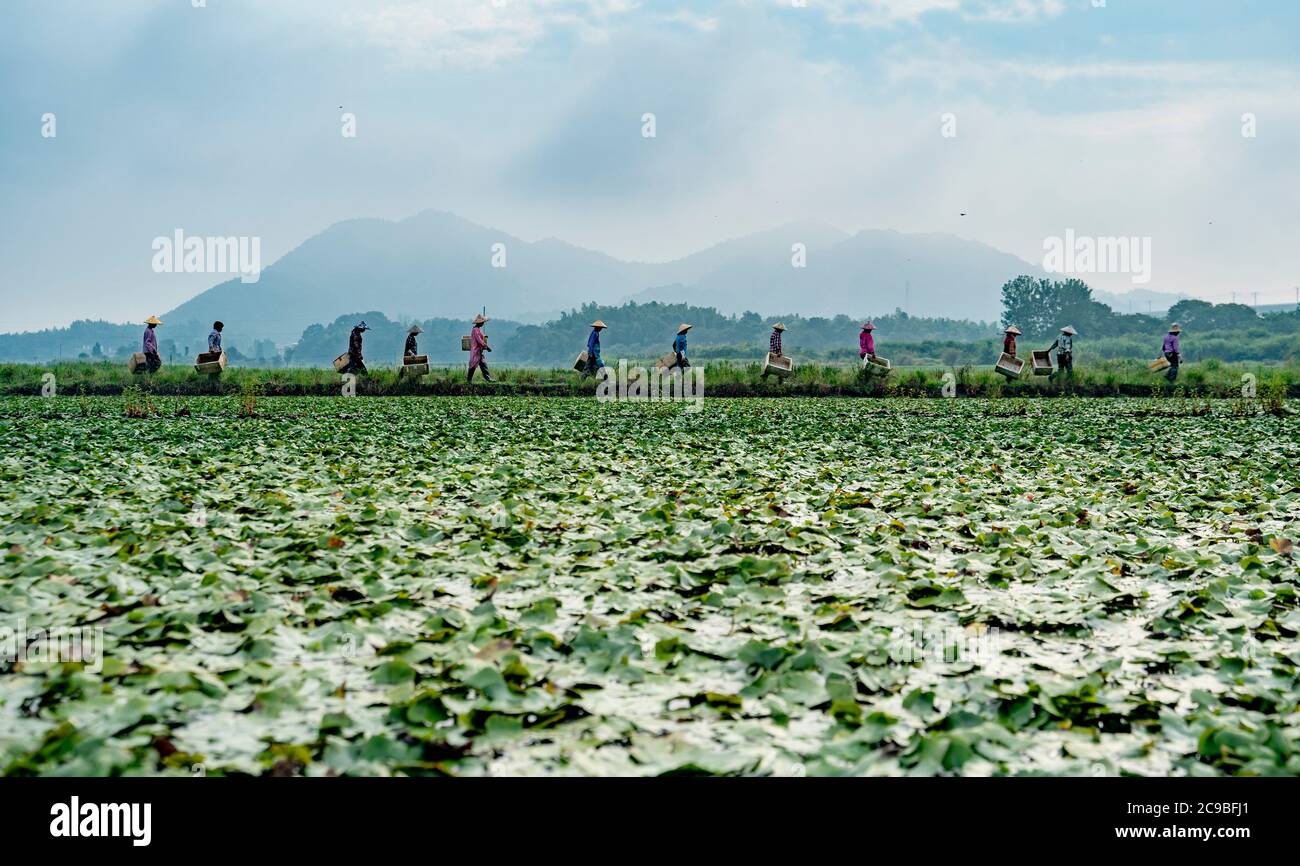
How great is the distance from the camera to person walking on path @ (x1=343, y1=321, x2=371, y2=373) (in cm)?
2208

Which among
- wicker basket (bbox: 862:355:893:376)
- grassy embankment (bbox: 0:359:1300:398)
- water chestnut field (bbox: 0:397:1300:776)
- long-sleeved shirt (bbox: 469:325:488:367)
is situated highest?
long-sleeved shirt (bbox: 469:325:488:367)

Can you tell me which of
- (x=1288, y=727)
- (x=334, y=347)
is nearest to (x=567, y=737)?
(x=1288, y=727)

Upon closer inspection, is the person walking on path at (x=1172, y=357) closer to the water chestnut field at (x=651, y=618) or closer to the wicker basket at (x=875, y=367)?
the wicker basket at (x=875, y=367)

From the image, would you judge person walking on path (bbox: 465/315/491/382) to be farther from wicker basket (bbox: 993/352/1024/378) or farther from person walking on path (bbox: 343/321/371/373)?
wicker basket (bbox: 993/352/1024/378)

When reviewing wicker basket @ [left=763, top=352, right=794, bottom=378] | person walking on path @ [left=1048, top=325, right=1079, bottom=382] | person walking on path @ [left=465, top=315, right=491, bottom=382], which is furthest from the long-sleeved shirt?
person walking on path @ [left=1048, top=325, right=1079, bottom=382]

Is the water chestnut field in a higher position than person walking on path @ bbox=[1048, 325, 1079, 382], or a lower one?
lower

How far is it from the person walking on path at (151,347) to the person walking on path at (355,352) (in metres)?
3.89

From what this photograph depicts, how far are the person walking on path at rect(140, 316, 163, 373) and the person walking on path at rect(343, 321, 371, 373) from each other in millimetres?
3886

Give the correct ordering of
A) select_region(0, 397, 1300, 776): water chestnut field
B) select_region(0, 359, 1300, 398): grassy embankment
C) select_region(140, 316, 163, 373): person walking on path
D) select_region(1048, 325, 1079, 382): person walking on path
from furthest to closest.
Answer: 1. select_region(1048, 325, 1079, 382): person walking on path
2. select_region(0, 359, 1300, 398): grassy embankment
3. select_region(140, 316, 163, 373): person walking on path
4. select_region(0, 397, 1300, 776): water chestnut field

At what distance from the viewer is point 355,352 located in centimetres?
2248

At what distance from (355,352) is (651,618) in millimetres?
19293

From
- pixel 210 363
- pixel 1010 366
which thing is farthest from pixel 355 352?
pixel 1010 366
